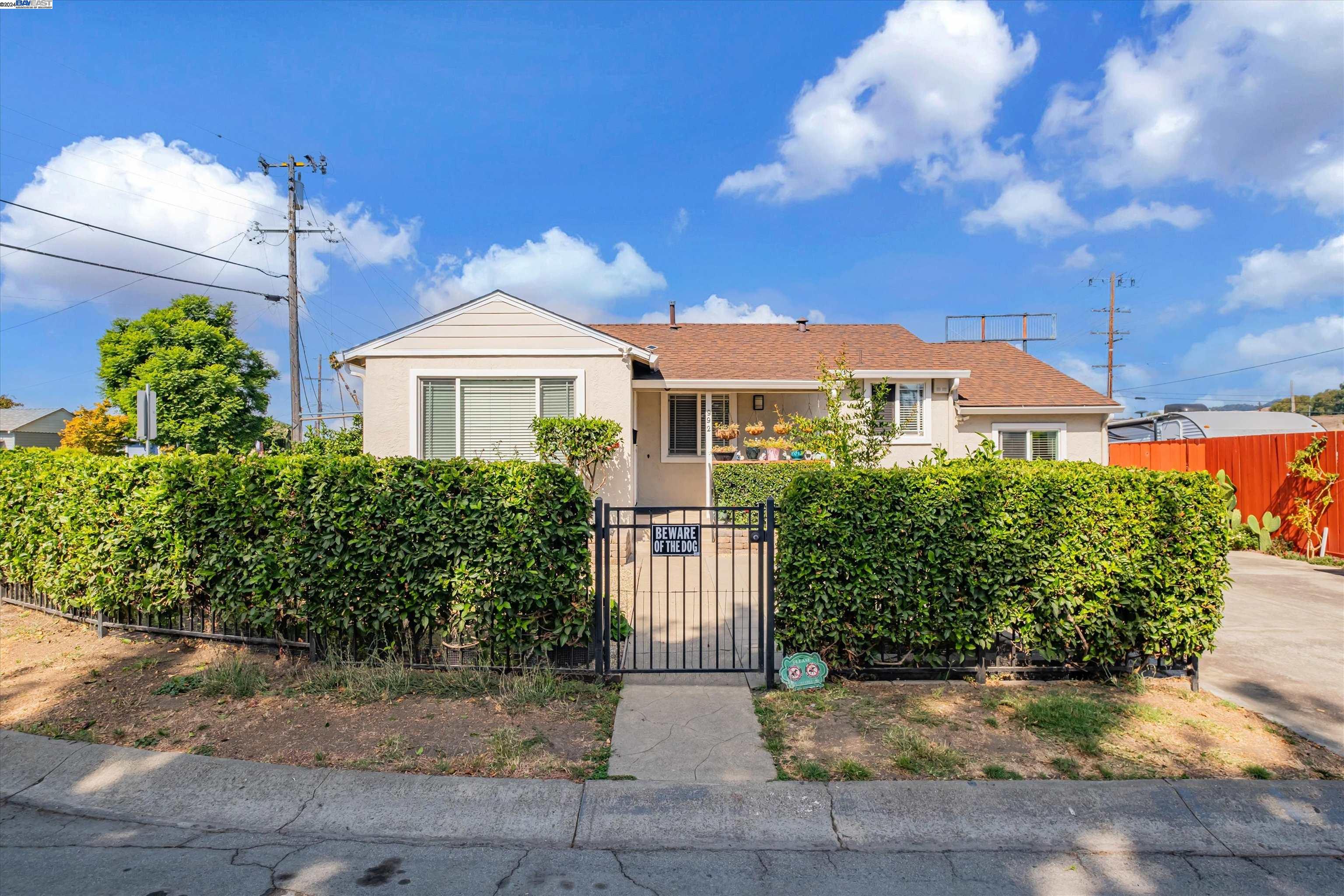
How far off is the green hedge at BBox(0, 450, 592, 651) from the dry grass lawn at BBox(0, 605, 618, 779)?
1.27 ft

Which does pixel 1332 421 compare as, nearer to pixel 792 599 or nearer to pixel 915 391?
pixel 915 391

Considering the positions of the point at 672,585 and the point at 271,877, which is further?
the point at 672,585

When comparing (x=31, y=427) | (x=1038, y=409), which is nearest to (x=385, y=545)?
(x=1038, y=409)

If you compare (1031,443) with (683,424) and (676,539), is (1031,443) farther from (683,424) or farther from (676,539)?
(676,539)

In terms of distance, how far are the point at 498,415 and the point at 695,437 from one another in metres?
5.29

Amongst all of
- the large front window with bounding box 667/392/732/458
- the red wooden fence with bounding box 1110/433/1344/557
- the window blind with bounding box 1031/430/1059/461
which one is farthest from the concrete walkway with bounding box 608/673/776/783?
the window blind with bounding box 1031/430/1059/461

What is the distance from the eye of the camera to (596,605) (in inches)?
207

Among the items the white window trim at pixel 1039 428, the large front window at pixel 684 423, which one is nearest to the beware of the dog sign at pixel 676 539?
the large front window at pixel 684 423

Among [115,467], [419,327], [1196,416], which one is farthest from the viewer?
[1196,416]

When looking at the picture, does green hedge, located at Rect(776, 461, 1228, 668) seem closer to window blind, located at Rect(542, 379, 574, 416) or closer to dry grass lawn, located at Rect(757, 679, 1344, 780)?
dry grass lawn, located at Rect(757, 679, 1344, 780)

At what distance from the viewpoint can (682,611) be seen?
697 centimetres

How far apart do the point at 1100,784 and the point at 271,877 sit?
14.9 feet

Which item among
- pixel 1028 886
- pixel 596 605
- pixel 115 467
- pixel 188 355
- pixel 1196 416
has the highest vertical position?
pixel 188 355

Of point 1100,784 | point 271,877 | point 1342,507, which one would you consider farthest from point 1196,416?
point 271,877
